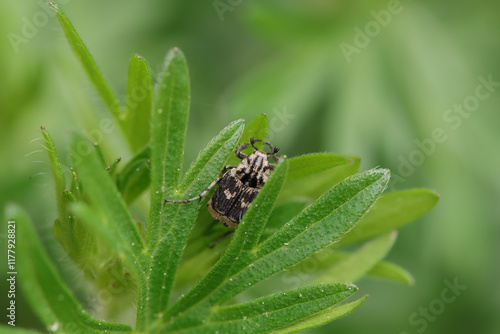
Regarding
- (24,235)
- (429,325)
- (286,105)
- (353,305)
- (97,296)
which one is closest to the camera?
(24,235)

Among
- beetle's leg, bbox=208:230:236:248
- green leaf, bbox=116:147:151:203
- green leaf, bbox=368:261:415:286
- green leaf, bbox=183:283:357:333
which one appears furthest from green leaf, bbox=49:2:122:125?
green leaf, bbox=368:261:415:286

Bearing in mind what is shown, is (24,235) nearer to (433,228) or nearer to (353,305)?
(353,305)

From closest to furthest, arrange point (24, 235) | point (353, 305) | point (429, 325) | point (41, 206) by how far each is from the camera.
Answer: point (24, 235) → point (353, 305) → point (41, 206) → point (429, 325)

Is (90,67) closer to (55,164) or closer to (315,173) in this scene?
(55,164)

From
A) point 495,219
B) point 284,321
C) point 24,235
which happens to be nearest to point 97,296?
point 284,321

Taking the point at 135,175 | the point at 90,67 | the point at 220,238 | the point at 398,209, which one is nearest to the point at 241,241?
the point at 220,238

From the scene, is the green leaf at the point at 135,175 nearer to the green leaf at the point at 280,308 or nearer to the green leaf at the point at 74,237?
the green leaf at the point at 74,237
